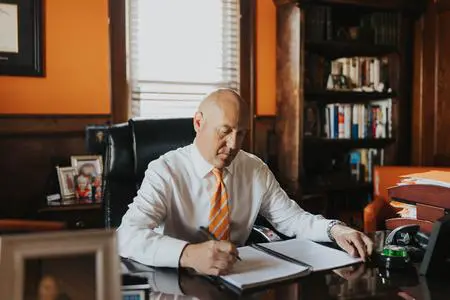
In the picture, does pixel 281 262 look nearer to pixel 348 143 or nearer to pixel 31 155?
pixel 31 155

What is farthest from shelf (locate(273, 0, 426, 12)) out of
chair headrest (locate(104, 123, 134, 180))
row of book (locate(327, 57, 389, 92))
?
chair headrest (locate(104, 123, 134, 180))

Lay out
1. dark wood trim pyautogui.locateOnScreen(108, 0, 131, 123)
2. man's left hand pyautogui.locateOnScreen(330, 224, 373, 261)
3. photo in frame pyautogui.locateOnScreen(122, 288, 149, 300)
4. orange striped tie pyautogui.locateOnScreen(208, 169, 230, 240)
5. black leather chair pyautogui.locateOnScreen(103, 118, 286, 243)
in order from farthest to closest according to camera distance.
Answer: dark wood trim pyautogui.locateOnScreen(108, 0, 131, 123) → black leather chair pyautogui.locateOnScreen(103, 118, 286, 243) → orange striped tie pyautogui.locateOnScreen(208, 169, 230, 240) → man's left hand pyautogui.locateOnScreen(330, 224, 373, 261) → photo in frame pyautogui.locateOnScreen(122, 288, 149, 300)

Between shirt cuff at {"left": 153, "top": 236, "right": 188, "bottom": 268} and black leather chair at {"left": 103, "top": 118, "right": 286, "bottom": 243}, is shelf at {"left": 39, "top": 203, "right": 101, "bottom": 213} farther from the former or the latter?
shirt cuff at {"left": 153, "top": 236, "right": 188, "bottom": 268}

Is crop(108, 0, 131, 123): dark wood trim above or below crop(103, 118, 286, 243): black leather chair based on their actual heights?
above

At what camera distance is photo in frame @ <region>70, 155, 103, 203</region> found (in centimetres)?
265

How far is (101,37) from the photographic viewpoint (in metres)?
2.91

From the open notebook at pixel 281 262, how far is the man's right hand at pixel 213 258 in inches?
1.0

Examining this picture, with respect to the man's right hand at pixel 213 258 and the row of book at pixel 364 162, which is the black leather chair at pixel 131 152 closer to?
the man's right hand at pixel 213 258

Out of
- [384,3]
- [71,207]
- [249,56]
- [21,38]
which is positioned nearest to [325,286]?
[71,207]

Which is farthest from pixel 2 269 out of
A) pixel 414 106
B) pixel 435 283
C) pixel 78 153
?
pixel 414 106

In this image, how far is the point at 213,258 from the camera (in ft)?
3.63

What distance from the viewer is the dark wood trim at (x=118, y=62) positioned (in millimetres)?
2926

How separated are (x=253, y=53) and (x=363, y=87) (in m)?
0.84

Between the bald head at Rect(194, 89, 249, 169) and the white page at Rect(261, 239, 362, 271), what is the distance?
0.34 meters
